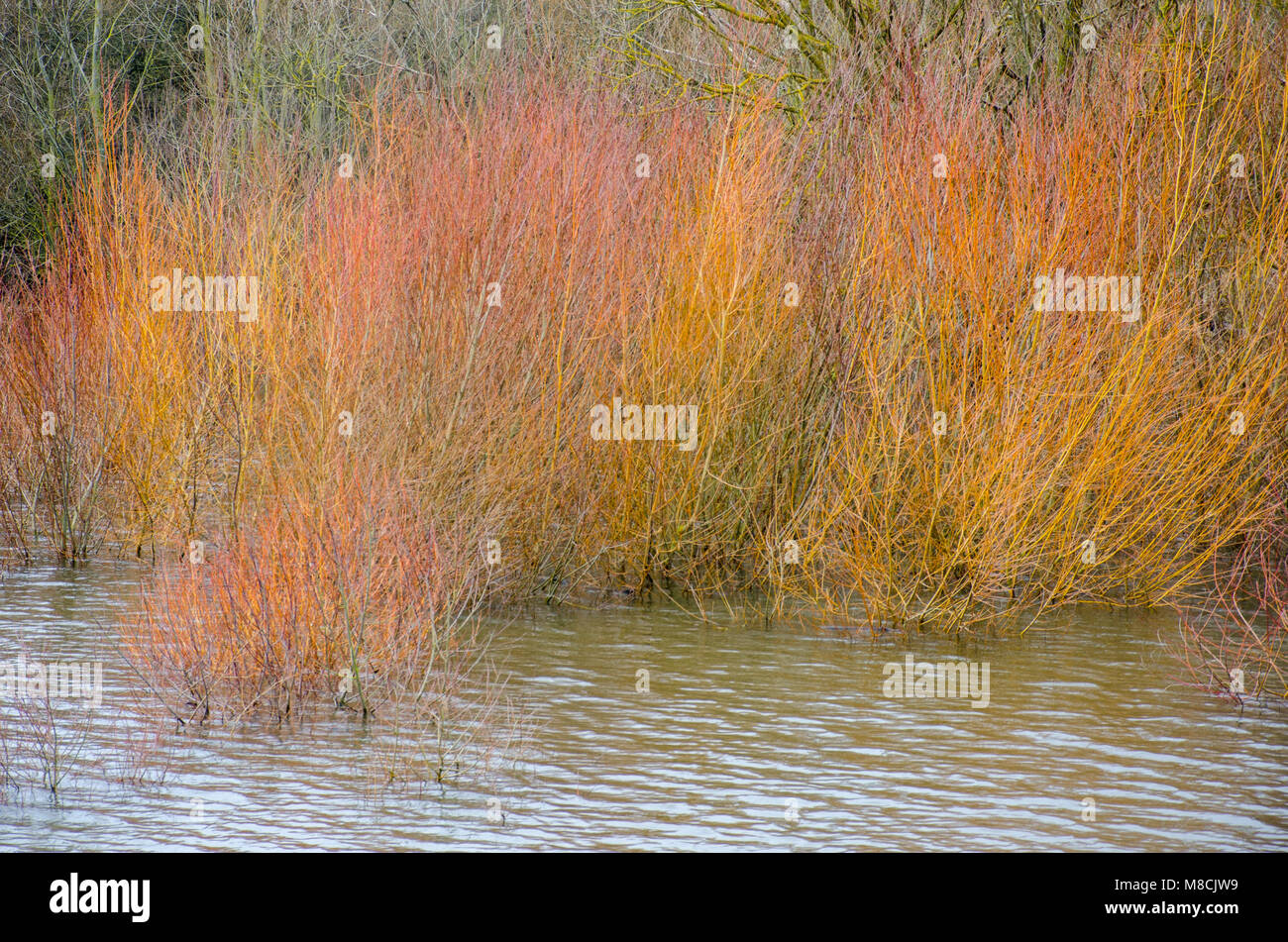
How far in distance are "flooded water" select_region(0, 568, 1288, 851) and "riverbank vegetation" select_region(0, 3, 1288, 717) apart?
540 millimetres

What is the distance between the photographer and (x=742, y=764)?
8023 mm

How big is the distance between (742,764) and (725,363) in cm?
400

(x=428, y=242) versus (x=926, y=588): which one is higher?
(x=428, y=242)

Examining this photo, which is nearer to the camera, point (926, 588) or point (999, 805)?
point (999, 805)

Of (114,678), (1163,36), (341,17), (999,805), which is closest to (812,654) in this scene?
(999,805)

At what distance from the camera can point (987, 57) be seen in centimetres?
1142

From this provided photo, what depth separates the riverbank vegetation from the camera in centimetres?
1003

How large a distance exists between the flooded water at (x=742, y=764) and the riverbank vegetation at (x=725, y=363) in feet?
1.77

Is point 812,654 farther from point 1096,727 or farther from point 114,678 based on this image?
point 114,678

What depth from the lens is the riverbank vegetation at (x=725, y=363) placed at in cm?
1003
